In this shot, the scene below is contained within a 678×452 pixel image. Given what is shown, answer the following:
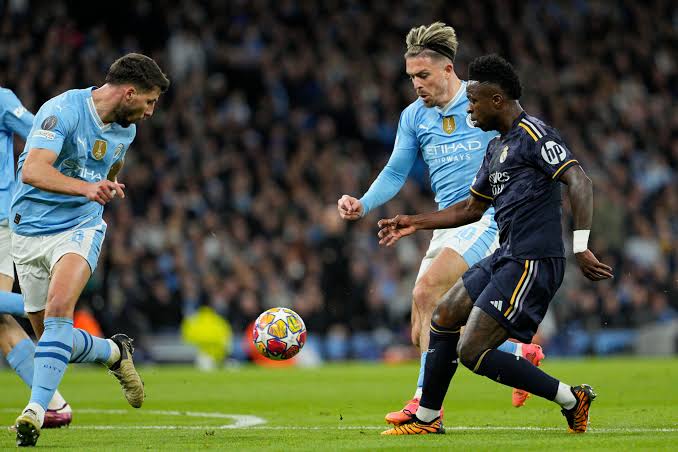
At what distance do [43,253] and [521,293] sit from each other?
293 centimetres

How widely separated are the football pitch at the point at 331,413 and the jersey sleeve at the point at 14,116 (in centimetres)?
218

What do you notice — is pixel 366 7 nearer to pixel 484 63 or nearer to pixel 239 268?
pixel 239 268

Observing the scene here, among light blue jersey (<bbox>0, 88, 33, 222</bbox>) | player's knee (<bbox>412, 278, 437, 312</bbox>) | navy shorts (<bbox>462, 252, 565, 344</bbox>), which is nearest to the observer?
navy shorts (<bbox>462, 252, 565, 344</bbox>)

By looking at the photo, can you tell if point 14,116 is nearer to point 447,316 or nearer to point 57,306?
point 57,306

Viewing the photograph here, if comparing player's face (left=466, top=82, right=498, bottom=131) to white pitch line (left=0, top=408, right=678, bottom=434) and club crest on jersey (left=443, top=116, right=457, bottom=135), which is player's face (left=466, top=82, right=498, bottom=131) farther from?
white pitch line (left=0, top=408, right=678, bottom=434)

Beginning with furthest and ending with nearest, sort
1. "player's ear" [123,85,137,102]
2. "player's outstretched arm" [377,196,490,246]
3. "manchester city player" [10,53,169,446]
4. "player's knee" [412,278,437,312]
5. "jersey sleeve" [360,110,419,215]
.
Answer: "jersey sleeve" [360,110,419,215] → "player's knee" [412,278,437,312] → "player's outstretched arm" [377,196,490,246] → "player's ear" [123,85,137,102] → "manchester city player" [10,53,169,446]

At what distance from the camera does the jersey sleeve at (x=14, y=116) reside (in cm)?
821

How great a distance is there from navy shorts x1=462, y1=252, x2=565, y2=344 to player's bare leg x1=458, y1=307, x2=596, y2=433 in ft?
0.21

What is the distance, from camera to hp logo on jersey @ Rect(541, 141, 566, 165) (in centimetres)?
631

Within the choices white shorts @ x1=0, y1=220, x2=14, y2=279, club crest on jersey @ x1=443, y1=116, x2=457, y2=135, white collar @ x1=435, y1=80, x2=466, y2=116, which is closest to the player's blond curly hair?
white collar @ x1=435, y1=80, x2=466, y2=116

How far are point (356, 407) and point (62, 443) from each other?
12.5ft

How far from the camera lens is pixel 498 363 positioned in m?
6.44

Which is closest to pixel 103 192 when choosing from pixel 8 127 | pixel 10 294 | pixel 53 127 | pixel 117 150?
pixel 53 127

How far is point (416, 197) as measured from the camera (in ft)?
71.7
